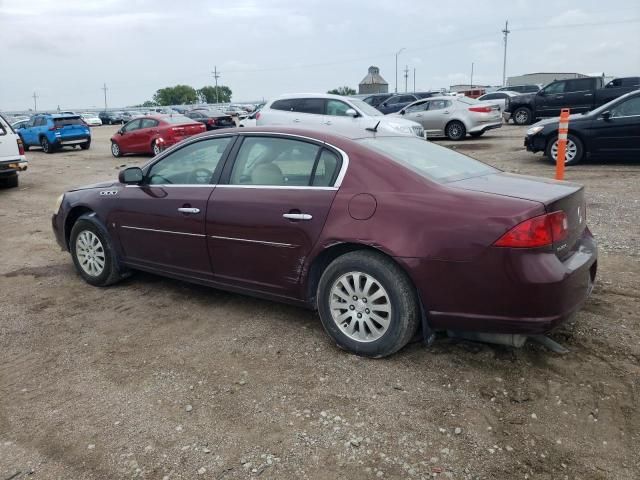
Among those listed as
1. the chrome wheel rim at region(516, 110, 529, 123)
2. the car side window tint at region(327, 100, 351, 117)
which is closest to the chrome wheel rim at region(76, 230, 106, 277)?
the car side window tint at region(327, 100, 351, 117)

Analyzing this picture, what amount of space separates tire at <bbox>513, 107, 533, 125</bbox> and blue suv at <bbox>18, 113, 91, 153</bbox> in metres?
17.9

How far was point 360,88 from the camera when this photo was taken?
7612cm

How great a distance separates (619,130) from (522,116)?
13.2 metres

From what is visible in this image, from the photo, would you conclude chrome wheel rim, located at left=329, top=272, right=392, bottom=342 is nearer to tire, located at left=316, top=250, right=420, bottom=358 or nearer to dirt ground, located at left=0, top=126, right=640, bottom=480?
tire, located at left=316, top=250, right=420, bottom=358

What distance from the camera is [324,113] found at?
13805mm

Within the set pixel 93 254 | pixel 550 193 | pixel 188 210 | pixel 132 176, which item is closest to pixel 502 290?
pixel 550 193

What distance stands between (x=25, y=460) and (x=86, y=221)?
115 inches

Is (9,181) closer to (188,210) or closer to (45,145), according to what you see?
(45,145)

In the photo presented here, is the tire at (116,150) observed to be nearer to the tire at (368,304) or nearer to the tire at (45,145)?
the tire at (45,145)

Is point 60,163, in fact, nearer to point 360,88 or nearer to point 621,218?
point 621,218

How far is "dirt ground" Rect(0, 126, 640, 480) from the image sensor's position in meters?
2.70

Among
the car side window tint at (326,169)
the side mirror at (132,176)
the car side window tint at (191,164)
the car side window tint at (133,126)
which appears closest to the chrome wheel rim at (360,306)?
the car side window tint at (326,169)

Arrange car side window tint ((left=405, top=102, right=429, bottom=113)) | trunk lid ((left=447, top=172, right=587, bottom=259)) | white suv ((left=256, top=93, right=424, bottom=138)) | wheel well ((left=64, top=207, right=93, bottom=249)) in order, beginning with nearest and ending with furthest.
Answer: trunk lid ((left=447, top=172, right=587, bottom=259)), wheel well ((left=64, top=207, right=93, bottom=249)), white suv ((left=256, top=93, right=424, bottom=138)), car side window tint ((left=405, top=102, right=429, bottom=113))

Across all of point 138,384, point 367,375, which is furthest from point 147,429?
point 367,375
